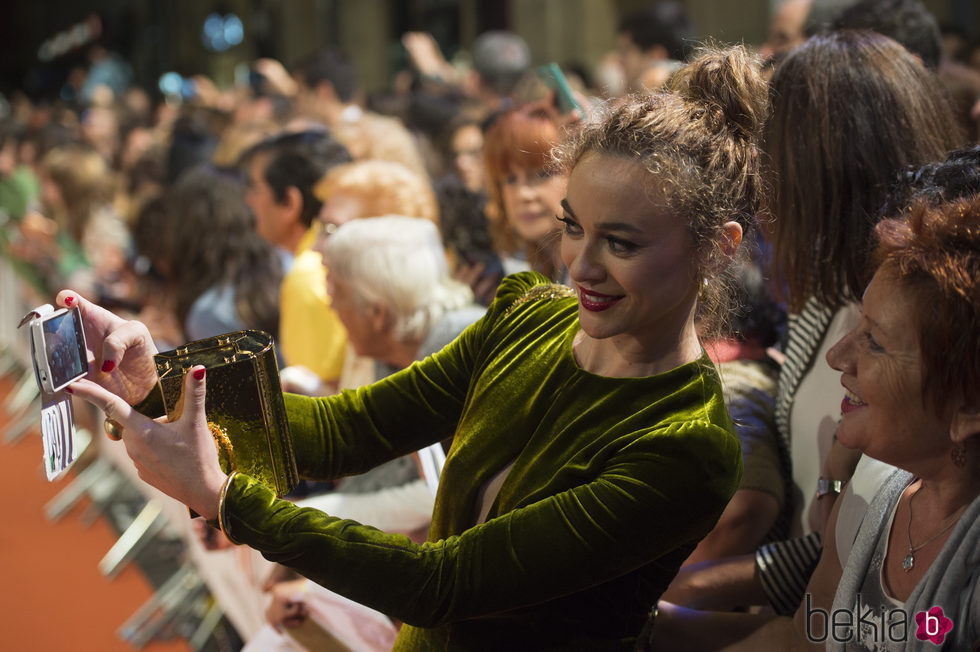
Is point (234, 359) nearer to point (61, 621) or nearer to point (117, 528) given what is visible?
point (61, 621)

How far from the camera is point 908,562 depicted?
142 cm

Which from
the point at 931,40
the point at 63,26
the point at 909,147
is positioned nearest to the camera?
the point at 909,147

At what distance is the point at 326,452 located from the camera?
162 centimetres

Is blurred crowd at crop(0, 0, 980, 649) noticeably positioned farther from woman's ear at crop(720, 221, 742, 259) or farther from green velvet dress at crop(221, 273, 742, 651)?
green velvet dress at crop(221, 273, 742, 651)

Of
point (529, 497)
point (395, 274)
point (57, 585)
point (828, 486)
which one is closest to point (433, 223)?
point (395, 274)

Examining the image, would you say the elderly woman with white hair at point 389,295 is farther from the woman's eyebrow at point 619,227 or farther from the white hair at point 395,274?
the woman's eyebrow at point 619,227

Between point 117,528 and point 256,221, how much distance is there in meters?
1.70

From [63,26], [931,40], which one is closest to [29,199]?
[931,40]

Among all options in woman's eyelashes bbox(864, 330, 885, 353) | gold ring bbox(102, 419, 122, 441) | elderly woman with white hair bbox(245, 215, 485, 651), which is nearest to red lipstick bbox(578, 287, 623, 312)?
woman's eyelashes bbox(864, 330, 885, 353)

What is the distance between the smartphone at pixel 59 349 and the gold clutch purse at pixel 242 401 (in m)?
0.12

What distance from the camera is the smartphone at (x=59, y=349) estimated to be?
1365 mm

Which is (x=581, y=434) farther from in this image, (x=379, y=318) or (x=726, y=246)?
(x=379, y=318)

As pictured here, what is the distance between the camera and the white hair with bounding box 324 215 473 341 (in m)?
2.73

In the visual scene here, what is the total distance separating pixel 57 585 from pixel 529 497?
3.40 meters
